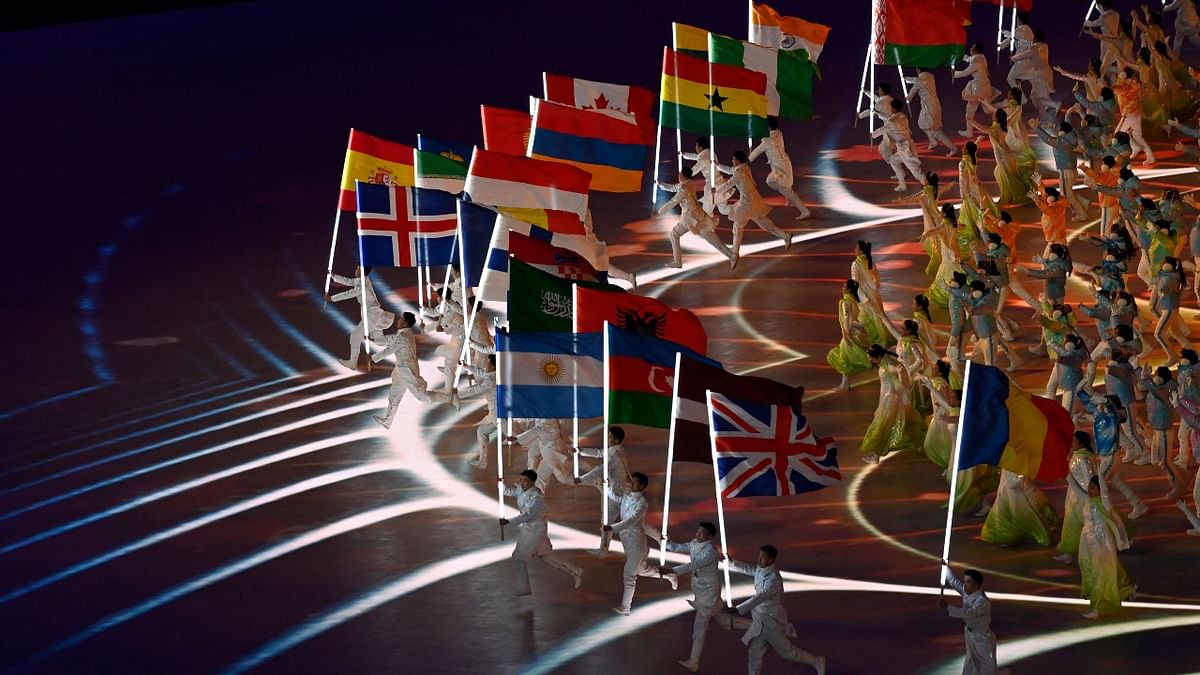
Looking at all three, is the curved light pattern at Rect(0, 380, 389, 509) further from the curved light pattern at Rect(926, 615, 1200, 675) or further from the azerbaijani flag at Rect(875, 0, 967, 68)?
the azerbaijani flag at Rect(875, 0, 967, 68)

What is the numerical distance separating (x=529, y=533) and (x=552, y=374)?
165 cm

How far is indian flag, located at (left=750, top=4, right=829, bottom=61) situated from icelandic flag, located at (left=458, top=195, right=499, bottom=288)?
956 cm

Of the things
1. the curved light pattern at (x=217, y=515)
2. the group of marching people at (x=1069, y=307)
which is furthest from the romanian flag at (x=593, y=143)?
the curved light pattern at (x=217, y=515)

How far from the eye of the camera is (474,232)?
19.3 metres

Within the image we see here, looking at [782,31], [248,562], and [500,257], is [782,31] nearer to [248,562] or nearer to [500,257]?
[500,257]

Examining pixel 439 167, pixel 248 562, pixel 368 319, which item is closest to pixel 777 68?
pixel 439 167

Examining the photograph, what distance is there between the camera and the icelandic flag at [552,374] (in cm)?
1667

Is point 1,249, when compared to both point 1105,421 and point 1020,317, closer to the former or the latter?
point 1020,317

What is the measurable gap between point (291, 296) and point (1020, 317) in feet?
31.7

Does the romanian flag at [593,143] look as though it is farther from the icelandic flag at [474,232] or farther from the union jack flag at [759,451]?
the union jack flag at [759,451]

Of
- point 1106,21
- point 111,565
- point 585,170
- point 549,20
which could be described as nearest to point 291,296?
point 585,170

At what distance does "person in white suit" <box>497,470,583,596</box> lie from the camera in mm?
15727

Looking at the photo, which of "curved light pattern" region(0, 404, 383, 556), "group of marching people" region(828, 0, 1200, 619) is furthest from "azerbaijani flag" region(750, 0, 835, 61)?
"curved light pattern" region(0, 404, 383, 556)

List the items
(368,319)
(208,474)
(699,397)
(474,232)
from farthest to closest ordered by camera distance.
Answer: (368,319) < (474,232) < (208,474) < (699,397)
